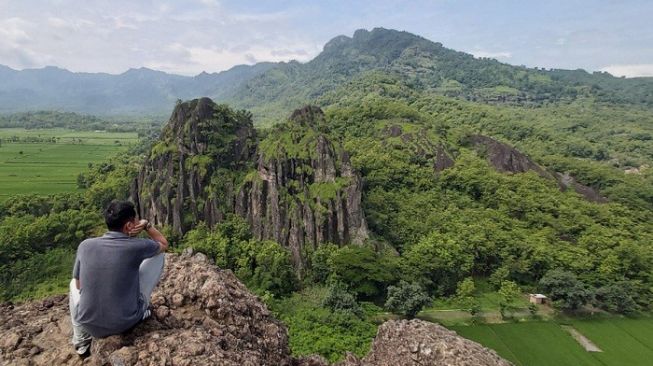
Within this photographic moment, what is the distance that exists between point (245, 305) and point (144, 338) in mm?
2282

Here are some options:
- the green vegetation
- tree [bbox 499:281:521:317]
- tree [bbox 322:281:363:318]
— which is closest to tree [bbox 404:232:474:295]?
tree [bbox 499:281:521:317]

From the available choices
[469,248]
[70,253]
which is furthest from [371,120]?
[70,253]

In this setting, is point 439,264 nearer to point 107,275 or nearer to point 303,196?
point 303,196

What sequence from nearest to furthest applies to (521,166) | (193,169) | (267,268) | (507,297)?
(507,297), (267,268), (193,169), (521,166)

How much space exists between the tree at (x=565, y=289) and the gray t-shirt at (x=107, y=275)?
40671 mm

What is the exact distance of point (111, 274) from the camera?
5668mm

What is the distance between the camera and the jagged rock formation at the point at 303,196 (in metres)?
41.5

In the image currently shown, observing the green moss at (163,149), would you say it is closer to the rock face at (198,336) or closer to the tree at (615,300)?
the rock face at (198,336)

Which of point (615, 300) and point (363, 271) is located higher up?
point (363, 271)

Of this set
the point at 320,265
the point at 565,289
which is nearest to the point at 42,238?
the point at 320,265

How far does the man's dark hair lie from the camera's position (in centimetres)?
573

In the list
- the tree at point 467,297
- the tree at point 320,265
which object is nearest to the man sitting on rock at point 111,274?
the tree at point 320,265

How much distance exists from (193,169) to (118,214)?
4356cm

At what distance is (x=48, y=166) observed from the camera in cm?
9575
